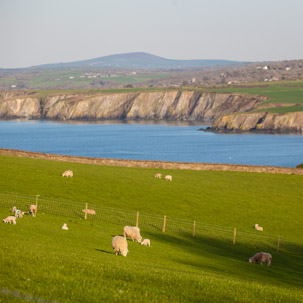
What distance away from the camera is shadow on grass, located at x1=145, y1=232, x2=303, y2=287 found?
94.7 ft

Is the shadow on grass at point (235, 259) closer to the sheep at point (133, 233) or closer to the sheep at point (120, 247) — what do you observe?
the sheep at point (133, 233)

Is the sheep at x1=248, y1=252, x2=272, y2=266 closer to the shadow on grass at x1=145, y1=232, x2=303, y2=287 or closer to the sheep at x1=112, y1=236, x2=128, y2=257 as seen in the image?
the shadow on grass at x1=145, y1=232, x2=303, y2=287

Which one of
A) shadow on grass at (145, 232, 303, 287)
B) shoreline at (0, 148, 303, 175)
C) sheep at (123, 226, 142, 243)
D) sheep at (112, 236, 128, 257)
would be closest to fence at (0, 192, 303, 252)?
shadow on grass at (145, 232, 303, 287)

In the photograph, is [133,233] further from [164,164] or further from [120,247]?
[164,164]

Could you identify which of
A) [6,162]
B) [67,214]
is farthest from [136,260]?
[6,162]

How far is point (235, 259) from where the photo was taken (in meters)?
34.0

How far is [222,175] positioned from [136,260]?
126 ft

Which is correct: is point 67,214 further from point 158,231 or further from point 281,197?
point 281,197

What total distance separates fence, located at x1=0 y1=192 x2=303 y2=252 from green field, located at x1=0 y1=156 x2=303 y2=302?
0.66 meters

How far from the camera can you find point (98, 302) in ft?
52.3

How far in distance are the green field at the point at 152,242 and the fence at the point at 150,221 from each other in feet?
2.16

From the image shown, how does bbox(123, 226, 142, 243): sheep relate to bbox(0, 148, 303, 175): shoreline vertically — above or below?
above

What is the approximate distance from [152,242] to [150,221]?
24.0 ft

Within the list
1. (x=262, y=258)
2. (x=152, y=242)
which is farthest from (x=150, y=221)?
(x=262, y=258)
